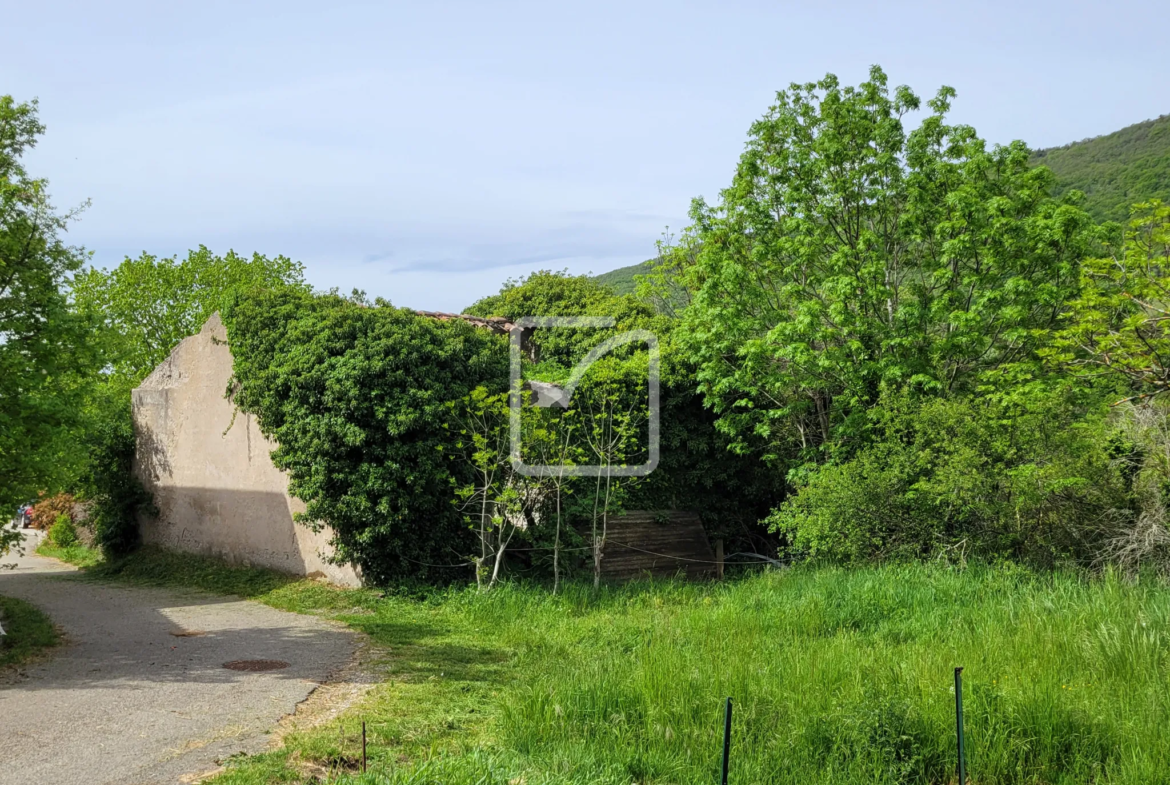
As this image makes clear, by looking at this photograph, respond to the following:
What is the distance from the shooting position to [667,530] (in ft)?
49.9

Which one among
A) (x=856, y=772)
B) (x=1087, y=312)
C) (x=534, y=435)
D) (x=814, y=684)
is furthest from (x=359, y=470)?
(x=1087, y=312)

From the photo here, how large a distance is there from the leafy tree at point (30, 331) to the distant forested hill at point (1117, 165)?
22.4 m

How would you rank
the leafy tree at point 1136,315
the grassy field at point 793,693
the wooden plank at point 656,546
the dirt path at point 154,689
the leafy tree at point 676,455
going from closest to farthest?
the grassy field at point 793,693
the dirt path at point 154,689
the leafy tree at point 1136,315
the leafy tree at point 676,455
the wooden plank at point 656,546

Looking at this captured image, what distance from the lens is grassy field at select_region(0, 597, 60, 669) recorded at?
884 cm

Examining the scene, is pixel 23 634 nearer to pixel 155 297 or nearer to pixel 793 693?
pixel 793 693

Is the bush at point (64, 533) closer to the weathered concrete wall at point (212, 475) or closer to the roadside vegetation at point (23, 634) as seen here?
the weathered concrete wall at point (212, 475)

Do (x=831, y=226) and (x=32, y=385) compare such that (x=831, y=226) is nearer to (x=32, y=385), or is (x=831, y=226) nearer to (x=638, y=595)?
(x=638, y=595)

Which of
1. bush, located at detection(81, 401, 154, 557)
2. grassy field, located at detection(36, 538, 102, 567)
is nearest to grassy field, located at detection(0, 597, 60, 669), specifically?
bush, located at detection(81, 401, 154, 557)

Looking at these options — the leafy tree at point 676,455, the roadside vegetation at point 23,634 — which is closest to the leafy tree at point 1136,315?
the leafy tree at point 676,455

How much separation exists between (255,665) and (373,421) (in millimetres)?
4568

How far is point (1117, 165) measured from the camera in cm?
4641

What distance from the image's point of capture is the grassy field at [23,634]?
29.0ft

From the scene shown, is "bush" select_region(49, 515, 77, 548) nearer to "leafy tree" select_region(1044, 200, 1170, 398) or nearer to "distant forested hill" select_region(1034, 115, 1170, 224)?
"leafy tree" select_region(1044, 200, 1170, 398)

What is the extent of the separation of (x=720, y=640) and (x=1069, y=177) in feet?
164
